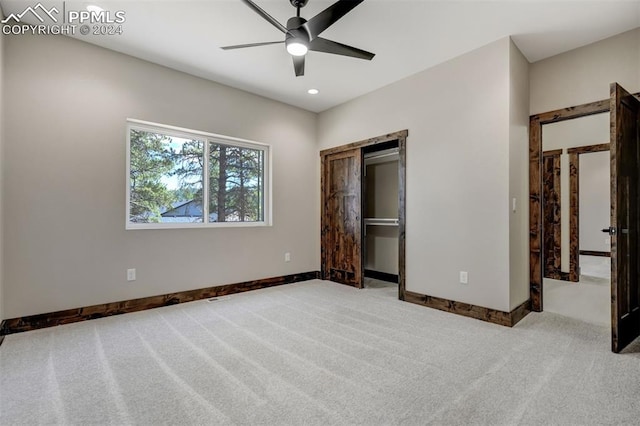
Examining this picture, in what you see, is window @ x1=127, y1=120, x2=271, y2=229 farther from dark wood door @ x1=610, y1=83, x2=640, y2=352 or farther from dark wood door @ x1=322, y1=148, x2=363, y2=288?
dark wood door @ x1=610, y1=83, x2=640, y2=352

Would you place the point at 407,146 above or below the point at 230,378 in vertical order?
above

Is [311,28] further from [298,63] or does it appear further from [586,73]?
[586,73]

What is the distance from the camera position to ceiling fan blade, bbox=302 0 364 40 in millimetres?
2012

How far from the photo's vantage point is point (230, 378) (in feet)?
6.39

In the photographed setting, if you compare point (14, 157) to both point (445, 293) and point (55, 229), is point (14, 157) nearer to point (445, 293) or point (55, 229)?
point (55, 229)

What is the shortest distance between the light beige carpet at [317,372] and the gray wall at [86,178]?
48cm

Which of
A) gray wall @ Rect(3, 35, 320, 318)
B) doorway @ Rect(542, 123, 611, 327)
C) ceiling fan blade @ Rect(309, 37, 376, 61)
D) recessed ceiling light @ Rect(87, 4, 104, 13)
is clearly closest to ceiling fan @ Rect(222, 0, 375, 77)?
ceiling fan blade @ Rect(309, 37, 376, 61)

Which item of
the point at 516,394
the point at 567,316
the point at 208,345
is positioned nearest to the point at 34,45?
the point at 208,345

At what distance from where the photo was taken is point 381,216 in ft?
16.8

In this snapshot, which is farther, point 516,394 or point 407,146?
point 407,146

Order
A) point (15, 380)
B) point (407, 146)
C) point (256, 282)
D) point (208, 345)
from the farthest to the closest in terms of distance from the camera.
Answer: point (256, 282) < point (407, 146) < point (208, 345) < point (15, 380)

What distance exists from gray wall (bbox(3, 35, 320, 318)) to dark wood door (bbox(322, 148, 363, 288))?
151 centimetres

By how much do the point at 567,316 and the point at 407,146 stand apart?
2.51 m

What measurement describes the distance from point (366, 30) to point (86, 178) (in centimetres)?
311
